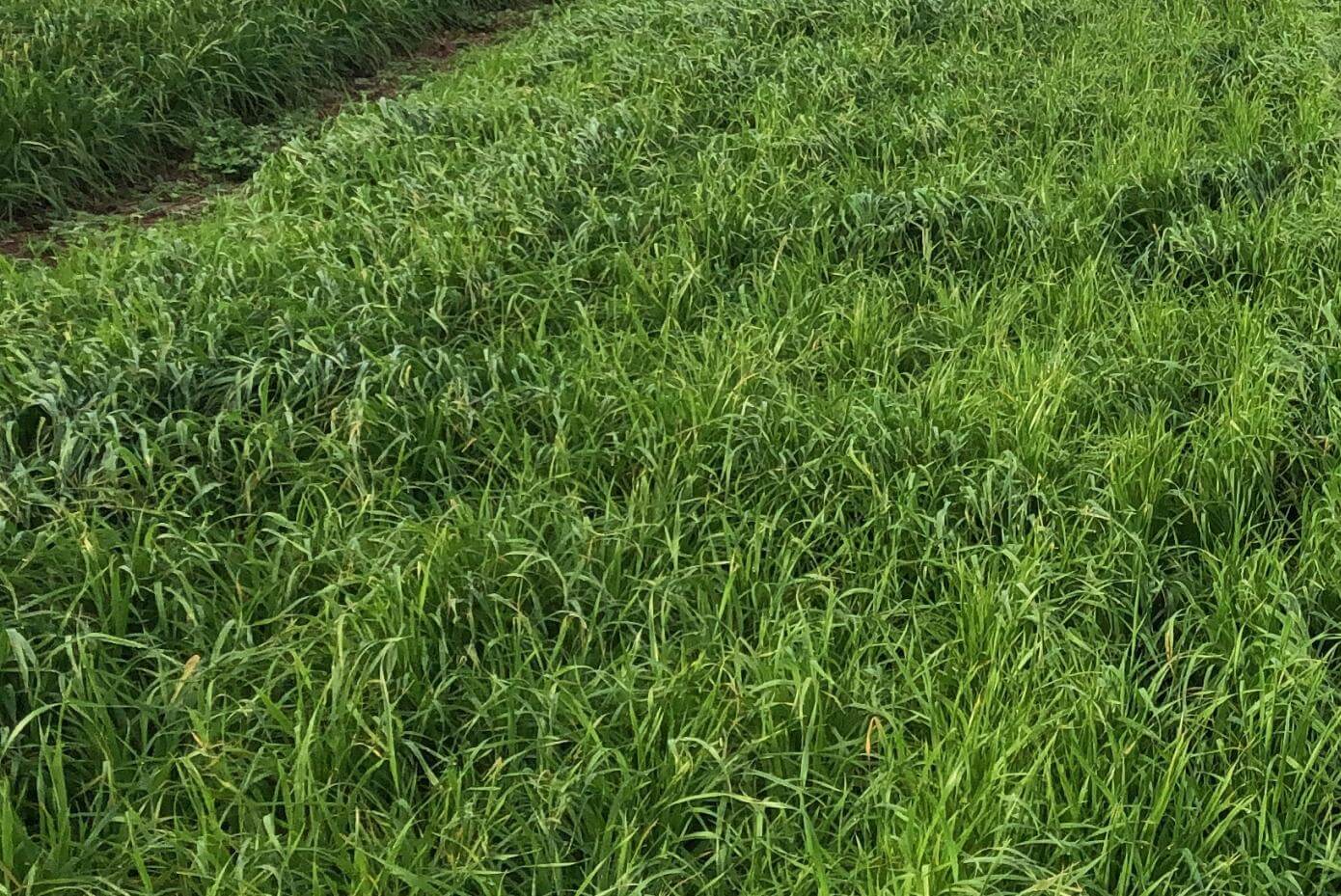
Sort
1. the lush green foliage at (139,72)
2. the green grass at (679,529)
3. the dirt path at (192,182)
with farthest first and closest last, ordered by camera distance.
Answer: the lush green foliage at (139,72)
the dirt path at (192,182)
the green grass at (679,529)

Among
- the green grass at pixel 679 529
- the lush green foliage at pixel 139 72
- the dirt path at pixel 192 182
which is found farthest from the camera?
the lush green foliage at pixel 139 72

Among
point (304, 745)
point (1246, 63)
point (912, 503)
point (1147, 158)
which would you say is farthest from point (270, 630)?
point (1246, 63)

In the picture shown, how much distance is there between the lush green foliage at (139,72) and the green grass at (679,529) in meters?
0.95

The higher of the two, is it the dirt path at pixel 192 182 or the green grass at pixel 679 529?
the dirt path at pixel 192 182

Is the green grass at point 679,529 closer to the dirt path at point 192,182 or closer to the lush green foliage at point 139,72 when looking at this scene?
the dirt path at point 192,182

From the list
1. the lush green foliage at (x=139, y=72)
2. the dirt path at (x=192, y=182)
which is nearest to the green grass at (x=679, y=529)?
the dirt path at (x=192, y=182)

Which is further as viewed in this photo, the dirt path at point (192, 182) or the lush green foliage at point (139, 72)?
the lush green foliage at point (139, 72)

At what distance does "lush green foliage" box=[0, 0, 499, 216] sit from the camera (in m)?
4.67

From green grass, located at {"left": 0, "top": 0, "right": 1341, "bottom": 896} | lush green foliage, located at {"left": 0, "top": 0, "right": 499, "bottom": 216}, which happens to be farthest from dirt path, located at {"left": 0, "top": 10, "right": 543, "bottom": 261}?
green grass, located at {"left": 0, "top": 0, "right": 1341, "bottom": 896}

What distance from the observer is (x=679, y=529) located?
8.58 ft

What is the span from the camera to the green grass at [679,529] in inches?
74.7

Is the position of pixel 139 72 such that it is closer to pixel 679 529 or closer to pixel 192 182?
pixel 192 182

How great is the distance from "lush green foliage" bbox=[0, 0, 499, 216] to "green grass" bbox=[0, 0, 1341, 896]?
3.11 ft

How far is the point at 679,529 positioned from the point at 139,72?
412 centimetres
